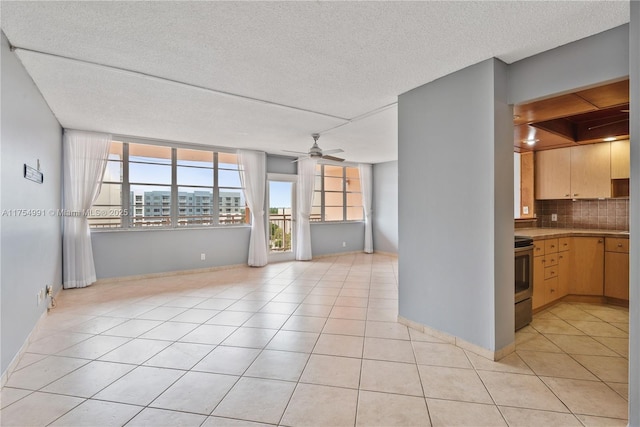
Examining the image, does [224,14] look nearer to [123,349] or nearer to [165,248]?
[123,349]

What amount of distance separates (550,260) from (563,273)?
44 centimetres

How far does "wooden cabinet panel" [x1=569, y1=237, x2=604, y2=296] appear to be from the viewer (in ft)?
12.6

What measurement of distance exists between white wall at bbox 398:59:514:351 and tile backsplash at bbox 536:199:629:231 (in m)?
2.97

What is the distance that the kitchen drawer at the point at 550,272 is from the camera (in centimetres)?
357

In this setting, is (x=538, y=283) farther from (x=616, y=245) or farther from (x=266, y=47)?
(x=266, y=47)

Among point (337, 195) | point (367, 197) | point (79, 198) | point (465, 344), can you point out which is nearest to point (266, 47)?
point (465, 344)

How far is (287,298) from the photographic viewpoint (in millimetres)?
4215

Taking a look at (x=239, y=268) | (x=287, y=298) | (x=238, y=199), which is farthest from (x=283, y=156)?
(x=287, y=298)

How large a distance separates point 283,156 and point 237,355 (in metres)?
5.18

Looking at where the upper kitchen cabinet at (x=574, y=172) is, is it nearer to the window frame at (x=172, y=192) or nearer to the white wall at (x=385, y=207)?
the white wall at (x=385, y=207)

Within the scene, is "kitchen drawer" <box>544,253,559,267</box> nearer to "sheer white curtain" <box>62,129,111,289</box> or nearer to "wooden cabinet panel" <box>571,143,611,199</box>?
"wooden cabinet panel" <box>571,143,611,199</box>

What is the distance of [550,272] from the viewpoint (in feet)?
11.9

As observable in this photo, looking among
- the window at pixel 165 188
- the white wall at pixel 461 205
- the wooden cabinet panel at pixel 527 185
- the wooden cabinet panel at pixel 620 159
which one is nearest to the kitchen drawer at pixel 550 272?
the wooden cabinet panel at pixel 527 185

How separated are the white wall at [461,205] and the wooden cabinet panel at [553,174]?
268cm
